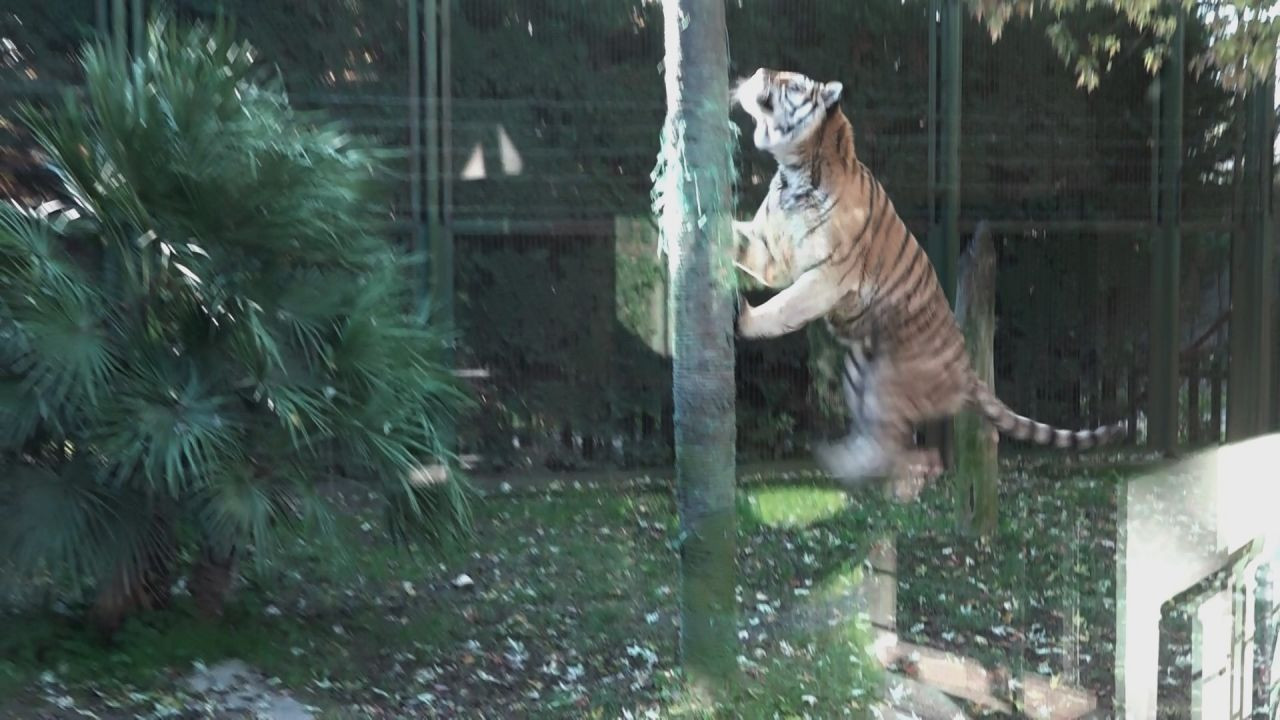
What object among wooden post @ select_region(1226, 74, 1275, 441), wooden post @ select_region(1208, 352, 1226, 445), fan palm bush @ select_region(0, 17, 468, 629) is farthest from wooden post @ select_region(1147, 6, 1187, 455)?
fan palm bush @ select_region(0, 17, 468, 629)

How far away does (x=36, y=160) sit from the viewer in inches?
225

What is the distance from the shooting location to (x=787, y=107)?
5.59 m

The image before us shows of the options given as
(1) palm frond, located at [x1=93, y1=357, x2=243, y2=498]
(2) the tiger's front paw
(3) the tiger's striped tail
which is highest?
(2) the tiger's front paw

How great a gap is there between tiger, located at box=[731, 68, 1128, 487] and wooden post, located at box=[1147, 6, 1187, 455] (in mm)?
3262

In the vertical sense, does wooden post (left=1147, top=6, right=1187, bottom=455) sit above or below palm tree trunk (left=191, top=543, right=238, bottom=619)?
above

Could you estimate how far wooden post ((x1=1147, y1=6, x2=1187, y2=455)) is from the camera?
9.55m

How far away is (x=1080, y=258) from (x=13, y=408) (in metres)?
7.44

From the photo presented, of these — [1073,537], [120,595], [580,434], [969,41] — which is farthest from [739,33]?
[120,595]

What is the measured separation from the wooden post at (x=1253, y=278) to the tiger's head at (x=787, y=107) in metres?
5.97

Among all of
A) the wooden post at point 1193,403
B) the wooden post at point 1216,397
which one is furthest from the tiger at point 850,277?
the wooden post at point 1216,397

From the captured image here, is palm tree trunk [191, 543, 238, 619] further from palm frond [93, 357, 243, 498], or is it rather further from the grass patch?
palm frond [93, 357, 243, 498]

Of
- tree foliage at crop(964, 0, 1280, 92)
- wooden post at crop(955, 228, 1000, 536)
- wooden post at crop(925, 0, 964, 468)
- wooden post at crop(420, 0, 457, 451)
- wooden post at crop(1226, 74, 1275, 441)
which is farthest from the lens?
wooden post at crop(1226, 74, 1275, 441)

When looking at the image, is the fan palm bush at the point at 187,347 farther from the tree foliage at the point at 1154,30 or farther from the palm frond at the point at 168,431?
the tree foliage at the point at 1154,30

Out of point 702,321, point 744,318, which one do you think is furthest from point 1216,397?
point 702,321
